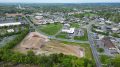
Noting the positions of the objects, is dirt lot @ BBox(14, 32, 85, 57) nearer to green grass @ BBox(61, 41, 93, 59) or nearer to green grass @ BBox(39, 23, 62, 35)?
green grass @ BBox(61, 41, 93, 59)

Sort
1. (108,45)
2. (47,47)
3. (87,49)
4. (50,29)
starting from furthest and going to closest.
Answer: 1. (50,29)
2. (108,45)
3. (47,47)
4. (87,49)

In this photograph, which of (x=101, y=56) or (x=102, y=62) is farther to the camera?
(x=101, y=56)

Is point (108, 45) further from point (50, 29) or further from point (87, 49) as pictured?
point (50, 29)

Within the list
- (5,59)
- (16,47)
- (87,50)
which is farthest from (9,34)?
(87,50)

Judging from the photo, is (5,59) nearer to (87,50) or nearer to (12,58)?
(12,58)

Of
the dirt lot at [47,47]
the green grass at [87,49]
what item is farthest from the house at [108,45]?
the dirt lot at [47,47]

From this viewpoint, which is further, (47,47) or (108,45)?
(108,45)

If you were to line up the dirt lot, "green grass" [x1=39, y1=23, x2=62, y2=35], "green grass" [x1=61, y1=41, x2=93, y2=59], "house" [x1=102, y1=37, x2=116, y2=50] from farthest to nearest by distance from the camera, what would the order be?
1. "green grass" [x1=39, y1=23, x2=62, y2=35]
2. "house" [x1=102, y1=37, x2=116, y2=50]
3. the dirt lot
4. "green grass" [x1=61, y1=41, x2=93, y2=59]

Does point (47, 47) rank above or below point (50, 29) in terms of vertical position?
below

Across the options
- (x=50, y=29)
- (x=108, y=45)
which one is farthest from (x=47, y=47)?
(x=50, y=29)

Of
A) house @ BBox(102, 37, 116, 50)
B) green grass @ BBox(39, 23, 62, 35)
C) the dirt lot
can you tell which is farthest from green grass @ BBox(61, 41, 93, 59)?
green grass @ BBox(39, 23, 62, 35)

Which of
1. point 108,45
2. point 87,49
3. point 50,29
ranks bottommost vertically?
point 87,49
